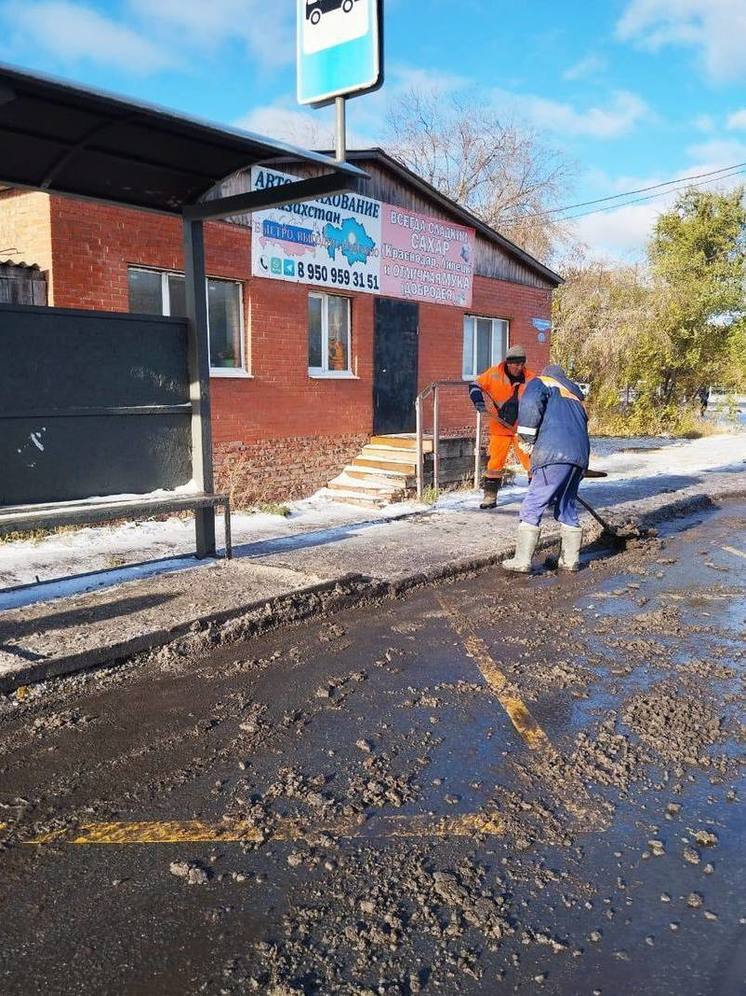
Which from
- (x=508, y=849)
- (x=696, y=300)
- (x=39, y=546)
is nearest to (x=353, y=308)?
(x=39, y=546)

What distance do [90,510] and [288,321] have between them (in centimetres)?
614

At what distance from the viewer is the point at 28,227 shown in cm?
861

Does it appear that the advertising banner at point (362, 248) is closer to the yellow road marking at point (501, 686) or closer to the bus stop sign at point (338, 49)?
the bus stop sign at point (338, 49)

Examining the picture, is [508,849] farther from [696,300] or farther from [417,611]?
[696,300]

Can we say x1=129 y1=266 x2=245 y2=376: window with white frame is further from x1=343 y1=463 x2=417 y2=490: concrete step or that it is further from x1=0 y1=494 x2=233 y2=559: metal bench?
x1=0 y1=494 x2=233 y2=559: metal bench

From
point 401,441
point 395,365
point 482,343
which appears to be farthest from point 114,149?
point 482,343

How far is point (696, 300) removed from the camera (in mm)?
26875

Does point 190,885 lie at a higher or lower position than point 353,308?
lower

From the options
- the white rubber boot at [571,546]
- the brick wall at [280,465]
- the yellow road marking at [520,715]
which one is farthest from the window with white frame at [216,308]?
the yellow road marking at [520,715]

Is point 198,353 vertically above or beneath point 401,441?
above

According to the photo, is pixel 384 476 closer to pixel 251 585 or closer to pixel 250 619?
pixel 251 585

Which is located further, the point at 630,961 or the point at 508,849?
the point at 508,849

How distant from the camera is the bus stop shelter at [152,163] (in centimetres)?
499

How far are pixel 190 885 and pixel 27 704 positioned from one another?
1.93 meters
